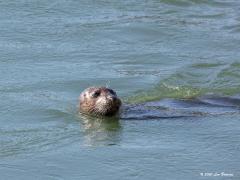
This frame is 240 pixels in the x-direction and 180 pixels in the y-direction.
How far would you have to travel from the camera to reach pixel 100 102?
11.5m

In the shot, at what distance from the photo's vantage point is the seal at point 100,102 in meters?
11.4

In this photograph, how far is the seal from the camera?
11.4 m

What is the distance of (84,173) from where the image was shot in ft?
30.6

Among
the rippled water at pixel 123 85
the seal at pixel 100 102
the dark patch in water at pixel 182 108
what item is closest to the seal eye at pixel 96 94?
the seal at pixel 100 102

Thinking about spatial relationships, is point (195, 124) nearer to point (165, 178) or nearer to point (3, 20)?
point (165, 178)

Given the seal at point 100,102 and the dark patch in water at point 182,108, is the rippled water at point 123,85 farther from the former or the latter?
the seal at point 100,102

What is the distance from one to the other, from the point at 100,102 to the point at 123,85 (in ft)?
6.72

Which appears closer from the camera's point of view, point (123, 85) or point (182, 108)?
point (182, 108)

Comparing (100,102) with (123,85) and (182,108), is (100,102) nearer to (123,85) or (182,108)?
(182,108)

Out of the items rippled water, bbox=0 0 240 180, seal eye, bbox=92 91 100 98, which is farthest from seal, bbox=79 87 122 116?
rippled water, bbox=0 0 240 180

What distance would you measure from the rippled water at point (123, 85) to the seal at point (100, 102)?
0.14m

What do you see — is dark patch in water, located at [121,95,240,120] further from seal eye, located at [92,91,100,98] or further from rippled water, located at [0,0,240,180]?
seal eye, located at [92,91,100,98]

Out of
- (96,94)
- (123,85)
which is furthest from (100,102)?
(123,85)

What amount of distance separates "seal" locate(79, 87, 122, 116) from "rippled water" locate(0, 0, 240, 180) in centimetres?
14
